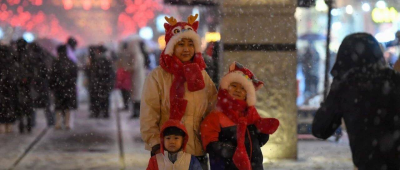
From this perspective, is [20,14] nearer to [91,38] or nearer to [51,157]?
[51,157]

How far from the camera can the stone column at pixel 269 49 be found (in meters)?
7.78

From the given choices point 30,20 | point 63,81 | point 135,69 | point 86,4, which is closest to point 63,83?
point 63,81

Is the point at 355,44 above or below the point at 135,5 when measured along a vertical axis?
below

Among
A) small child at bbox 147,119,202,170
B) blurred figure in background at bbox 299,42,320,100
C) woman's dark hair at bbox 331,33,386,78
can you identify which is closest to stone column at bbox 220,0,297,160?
small child at bbox 147,119,202,170

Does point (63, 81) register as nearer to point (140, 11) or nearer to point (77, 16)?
point (140, 11)

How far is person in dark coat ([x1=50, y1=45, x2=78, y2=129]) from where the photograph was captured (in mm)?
11617

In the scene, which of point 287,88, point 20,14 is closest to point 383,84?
point 287,88

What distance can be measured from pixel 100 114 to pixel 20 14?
14631mm

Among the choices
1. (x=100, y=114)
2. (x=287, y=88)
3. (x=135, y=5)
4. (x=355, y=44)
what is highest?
(x=135, y=5)

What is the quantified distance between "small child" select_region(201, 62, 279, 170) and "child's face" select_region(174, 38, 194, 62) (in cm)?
37

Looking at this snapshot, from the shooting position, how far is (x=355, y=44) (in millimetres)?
4160

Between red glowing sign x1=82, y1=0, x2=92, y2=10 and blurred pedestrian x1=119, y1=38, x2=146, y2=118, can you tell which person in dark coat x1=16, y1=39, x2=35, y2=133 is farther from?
red glowing sign x1=82, y1=0, x2=92, y2=10

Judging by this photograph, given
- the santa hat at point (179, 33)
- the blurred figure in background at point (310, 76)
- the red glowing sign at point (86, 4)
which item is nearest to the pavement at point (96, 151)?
the santa hat at point (179, 33)

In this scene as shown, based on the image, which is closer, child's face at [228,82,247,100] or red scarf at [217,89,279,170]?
red scarf at [217,89,279,170]
